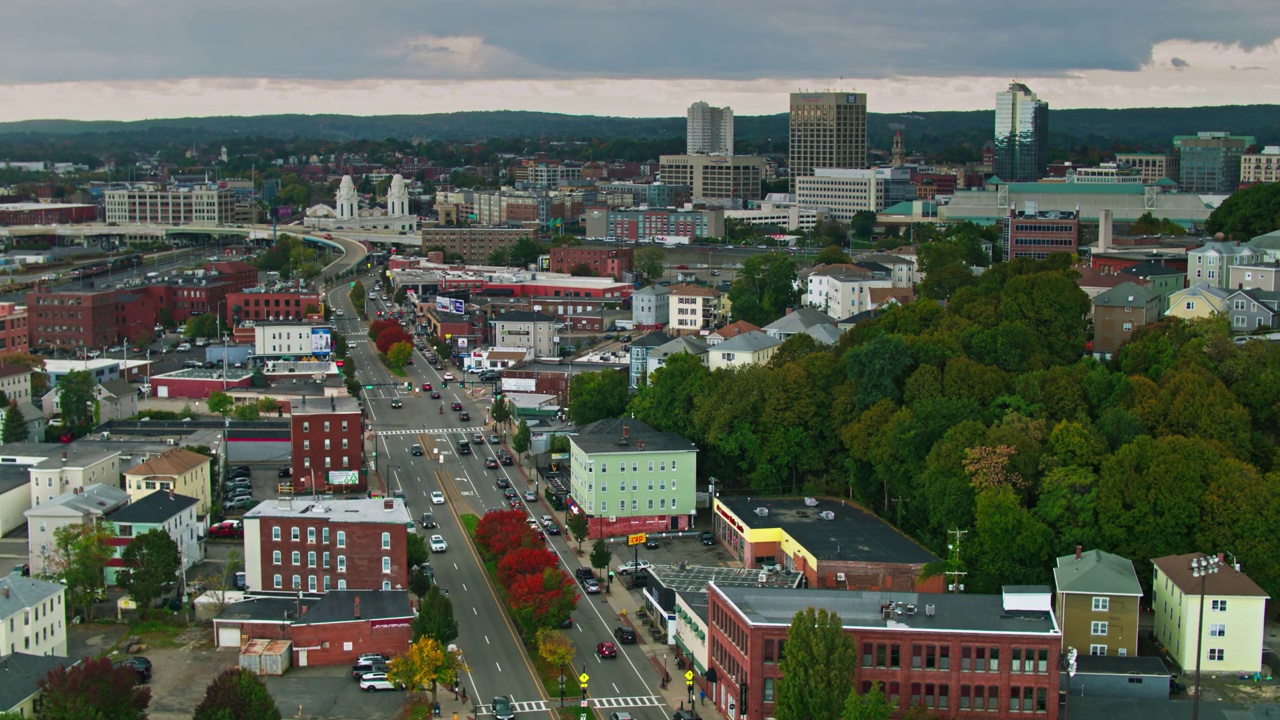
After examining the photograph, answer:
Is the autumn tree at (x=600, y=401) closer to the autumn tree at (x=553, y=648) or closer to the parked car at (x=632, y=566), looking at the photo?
the parked car at (x=632, y=566)

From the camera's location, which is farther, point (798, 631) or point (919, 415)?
point (919, 415)

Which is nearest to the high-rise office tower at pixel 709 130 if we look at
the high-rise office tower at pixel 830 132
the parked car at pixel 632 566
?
the high-rise office tower at pixel 830 132

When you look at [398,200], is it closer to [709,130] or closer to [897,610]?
[709,130]

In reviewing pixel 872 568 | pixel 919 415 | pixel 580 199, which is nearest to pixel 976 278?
pixel 919 415

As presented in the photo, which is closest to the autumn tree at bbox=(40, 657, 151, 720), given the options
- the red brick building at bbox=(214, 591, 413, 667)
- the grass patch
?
the red brick building at bbox=(214, 591, 413, 667)

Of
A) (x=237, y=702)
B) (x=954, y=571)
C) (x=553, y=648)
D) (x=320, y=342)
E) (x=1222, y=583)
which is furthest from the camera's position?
(x=320, y=342)

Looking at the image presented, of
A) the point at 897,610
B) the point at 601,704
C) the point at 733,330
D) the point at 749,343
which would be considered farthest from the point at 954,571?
the point at 733,330

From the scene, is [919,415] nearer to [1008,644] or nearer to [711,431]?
[711,431]
